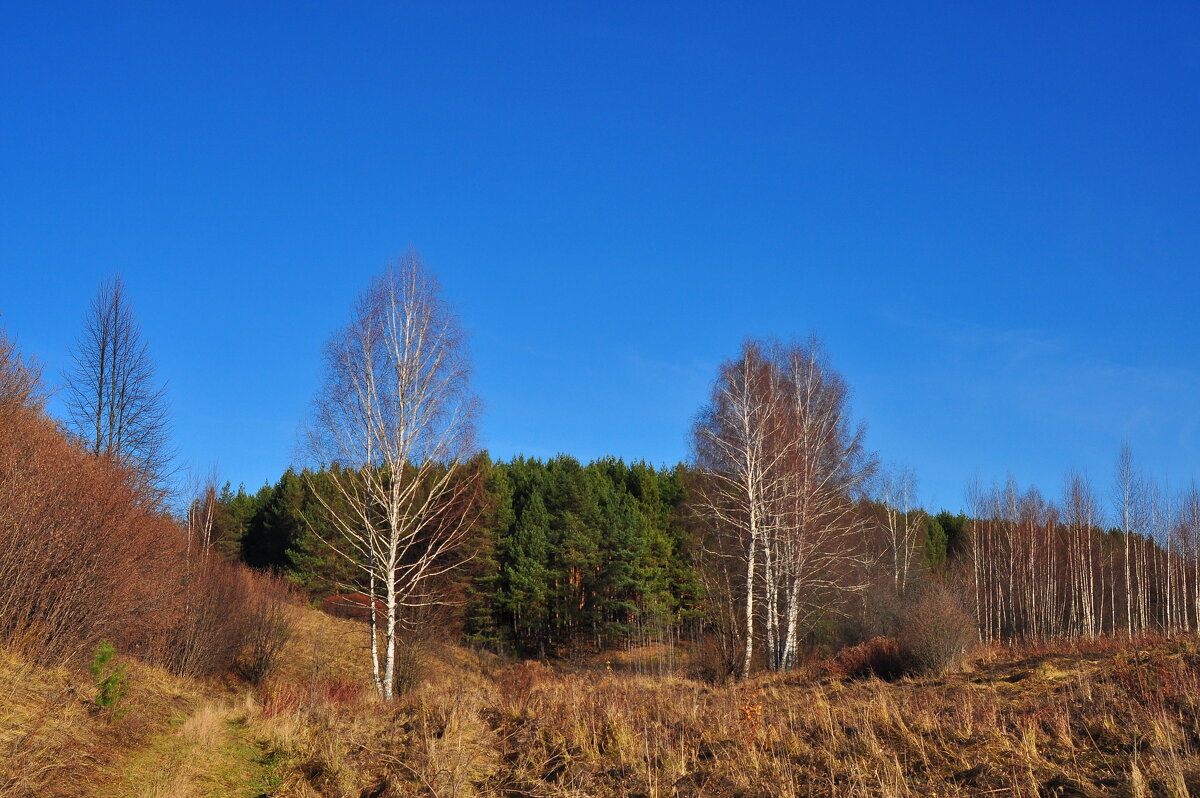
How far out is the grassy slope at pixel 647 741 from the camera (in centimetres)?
779

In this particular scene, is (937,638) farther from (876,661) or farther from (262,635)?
(262,635)

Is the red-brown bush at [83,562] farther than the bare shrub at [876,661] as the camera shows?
No

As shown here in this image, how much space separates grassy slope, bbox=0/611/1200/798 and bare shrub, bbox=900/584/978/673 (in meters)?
1.88

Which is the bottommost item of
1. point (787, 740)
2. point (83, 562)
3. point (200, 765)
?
point (200, 765)

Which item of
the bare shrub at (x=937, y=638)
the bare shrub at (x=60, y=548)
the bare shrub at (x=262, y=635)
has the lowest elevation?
the bare shrub at (x=262, y=635)

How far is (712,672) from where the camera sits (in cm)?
1950

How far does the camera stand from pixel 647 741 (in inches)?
389

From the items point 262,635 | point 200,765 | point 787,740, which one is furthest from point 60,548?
point 262,635

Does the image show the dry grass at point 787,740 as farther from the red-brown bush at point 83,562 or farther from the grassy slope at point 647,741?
the red-brown bush at point 83,562

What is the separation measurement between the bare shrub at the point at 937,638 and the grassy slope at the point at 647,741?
1882mm

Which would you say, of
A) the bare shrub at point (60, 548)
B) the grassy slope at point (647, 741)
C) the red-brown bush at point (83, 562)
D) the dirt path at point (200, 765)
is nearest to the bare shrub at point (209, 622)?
the red-brown bush at point (83, 562)

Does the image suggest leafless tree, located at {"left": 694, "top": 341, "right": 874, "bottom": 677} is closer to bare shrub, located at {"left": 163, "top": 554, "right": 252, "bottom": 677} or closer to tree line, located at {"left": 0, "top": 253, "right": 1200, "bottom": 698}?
tree line, located at {"left": 0, "top": 253, "right": 1200, "bottom": 698}

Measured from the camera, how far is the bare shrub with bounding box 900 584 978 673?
1616 centimetres

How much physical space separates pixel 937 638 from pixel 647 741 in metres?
8.92
